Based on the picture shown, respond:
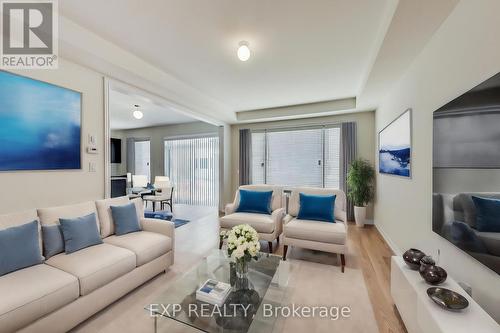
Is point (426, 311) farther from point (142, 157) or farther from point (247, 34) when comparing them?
point (142, 157)

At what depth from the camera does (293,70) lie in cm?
316

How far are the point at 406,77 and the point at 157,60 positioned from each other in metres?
3.28

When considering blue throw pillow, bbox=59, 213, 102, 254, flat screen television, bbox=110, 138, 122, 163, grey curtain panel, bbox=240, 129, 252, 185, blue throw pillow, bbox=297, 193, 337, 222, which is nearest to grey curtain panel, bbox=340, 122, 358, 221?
blue throw pillow, bbox=297, 193, 337, 222

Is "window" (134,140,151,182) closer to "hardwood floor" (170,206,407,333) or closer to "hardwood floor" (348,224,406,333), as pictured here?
"hardwood floor" (170,206,407,333)

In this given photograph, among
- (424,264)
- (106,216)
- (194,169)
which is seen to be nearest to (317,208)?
(424,264)

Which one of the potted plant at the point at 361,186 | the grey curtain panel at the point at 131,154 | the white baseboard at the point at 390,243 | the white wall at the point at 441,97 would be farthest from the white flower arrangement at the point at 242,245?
the grey curtain panel at the point at 131,154

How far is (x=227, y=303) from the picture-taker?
1603 millimetres

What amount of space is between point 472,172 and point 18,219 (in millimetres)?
3502

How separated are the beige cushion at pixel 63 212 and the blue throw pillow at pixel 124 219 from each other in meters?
0.19

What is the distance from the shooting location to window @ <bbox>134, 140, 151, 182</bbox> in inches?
308

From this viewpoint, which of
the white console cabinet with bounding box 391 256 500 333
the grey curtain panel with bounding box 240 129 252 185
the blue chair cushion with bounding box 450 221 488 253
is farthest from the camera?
the grey curtain panel with bounding box 240 129 252 185

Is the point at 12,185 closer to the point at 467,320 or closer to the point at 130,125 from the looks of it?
the point at 467,320

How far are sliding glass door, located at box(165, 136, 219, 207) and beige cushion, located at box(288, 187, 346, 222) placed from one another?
3.71 m

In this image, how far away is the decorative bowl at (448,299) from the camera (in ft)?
3.97
